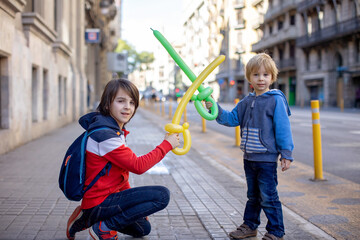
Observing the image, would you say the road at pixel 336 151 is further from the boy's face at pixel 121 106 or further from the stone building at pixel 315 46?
the stone building at pixel 315 46

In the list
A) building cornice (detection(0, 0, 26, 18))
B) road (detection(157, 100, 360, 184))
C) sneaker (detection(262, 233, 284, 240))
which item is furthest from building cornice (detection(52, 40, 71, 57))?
sneaker (detection(262, 233, 284, 240))

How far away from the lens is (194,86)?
310 centimetres

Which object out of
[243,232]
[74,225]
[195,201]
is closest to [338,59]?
[195,201]

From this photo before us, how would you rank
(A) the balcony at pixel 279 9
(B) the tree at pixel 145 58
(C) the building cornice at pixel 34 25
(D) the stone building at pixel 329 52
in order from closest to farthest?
1. (C) the building cornice at pixel 34 25
2. (D) the stone building at pixel 329 52
3. (A) the balcony at pixel 279 9
4. (B) the tree at pixel 145 58

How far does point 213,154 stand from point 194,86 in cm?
608

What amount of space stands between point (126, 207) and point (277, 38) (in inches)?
1868

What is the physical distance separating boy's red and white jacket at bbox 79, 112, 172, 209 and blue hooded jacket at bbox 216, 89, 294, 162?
747mm

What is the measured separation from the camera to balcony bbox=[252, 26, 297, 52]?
45.2 meters

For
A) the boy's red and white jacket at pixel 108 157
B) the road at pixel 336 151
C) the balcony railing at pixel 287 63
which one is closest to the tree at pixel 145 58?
the balcony railing at pixel 287 63

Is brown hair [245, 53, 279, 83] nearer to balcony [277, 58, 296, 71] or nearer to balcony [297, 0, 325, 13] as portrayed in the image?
balcony [297, 0, 325, 13]

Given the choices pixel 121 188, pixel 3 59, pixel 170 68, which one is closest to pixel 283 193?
pixel 121 188

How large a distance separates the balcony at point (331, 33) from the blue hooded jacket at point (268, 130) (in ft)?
109

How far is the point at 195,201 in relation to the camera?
189 inches

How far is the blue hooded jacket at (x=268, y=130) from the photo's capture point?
132 inches
